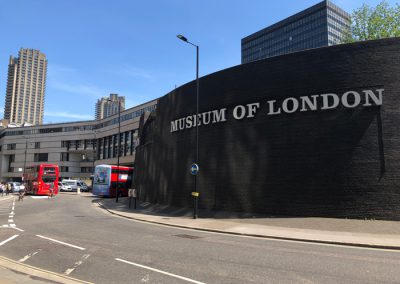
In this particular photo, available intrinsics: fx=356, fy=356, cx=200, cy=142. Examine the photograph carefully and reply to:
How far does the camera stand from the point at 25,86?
19550 cm

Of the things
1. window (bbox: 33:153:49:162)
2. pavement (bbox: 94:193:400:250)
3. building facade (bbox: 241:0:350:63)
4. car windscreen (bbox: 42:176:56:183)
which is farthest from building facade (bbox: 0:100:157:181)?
pavement (bbox: 94:193:400:250)

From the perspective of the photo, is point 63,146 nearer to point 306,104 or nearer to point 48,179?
point 48,179

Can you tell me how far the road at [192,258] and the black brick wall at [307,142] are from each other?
6182 mm

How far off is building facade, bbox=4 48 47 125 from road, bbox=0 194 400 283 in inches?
7835

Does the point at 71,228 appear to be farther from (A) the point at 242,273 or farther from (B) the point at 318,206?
(B) the point at 318,206

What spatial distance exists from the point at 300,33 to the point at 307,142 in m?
122

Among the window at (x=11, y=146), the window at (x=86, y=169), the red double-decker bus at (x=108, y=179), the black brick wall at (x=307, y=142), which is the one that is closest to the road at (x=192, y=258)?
the black brick wall at (x=307, y=142)

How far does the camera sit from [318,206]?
1872 cm

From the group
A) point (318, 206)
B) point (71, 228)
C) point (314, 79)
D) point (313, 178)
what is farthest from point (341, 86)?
point (71, 228)

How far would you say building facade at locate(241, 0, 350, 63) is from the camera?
403 feet

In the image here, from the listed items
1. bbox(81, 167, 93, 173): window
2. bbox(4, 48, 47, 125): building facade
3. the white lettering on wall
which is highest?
bbox(4, 48, 47, 125): building facade

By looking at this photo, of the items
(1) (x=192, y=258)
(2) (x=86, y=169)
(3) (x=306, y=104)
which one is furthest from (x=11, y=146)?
(1) (x=192, y=258)

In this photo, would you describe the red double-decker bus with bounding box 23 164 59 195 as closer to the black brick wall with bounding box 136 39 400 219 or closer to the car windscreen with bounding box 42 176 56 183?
the car windscreen with bounding box 42 176 56 183

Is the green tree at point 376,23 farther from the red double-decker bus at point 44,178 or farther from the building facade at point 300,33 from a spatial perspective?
the building facade at point 300,33
